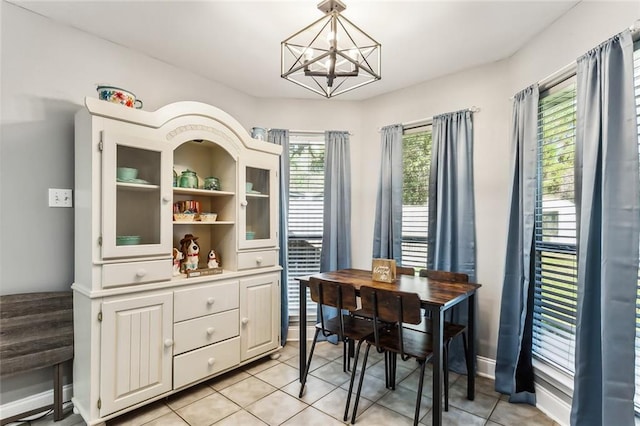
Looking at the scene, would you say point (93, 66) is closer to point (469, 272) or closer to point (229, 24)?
point (229, 24)

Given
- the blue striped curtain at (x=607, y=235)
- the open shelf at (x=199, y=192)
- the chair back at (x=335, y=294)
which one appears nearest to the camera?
the blue striped curtain at (x=607, y=235)

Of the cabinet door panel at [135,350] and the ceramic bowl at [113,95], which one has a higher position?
the ceramic bowl at [113,95]

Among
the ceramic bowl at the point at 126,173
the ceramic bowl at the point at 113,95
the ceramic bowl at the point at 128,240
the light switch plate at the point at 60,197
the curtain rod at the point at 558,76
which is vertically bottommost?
the ceramic bowl at the point at 128,240

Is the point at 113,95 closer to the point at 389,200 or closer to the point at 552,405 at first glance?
the point at 389,200

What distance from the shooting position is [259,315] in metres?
2.90

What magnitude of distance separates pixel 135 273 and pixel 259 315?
115cm

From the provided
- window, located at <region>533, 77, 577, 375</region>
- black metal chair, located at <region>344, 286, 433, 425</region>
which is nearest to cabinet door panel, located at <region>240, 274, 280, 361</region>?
black metal chair, located at <region>344, 286, 433, 425</region>

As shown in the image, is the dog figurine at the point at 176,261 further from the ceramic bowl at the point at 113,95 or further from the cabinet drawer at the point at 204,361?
the ceramic bowl at the point at 113,95

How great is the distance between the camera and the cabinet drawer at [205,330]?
92.1 inches

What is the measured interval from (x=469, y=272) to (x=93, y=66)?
11.2 ft

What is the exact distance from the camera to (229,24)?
2.22m

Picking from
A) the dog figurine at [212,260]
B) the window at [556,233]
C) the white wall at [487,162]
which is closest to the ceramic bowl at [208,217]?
the dog figurine at [212,260]

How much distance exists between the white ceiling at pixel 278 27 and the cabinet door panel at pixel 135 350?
6.18ft

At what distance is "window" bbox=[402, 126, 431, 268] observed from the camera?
3207mm
